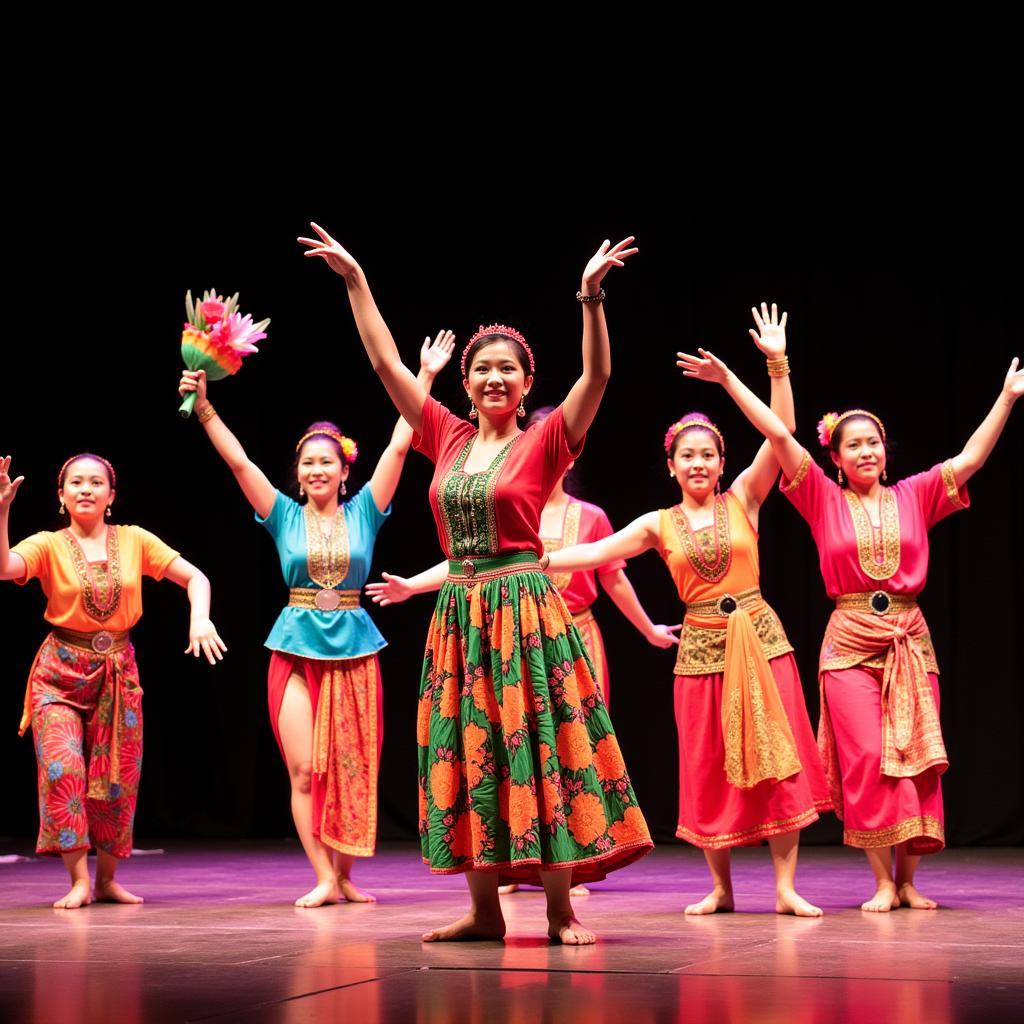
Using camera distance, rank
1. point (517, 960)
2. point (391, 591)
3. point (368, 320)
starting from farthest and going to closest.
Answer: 1. point (391, 591)
2. point (368, 320)
3. point (517, 960)

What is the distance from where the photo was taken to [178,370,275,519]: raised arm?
4.98 metres

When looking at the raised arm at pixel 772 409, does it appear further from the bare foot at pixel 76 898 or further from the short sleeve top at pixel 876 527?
the bare foot at pixel 76 898

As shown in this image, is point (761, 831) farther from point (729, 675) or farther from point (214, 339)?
point (214, 339)

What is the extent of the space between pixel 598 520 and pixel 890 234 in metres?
2.25

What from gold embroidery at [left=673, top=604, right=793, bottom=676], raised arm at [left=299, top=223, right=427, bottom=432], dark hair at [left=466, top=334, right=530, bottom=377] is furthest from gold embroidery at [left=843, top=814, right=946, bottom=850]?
raised arm at [left=299, top=223, right=427, bottom=432]

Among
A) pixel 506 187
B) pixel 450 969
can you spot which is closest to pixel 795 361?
pixel 506 187

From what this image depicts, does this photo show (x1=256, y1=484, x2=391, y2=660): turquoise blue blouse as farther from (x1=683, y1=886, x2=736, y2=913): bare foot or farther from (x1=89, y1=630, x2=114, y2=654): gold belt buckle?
(x1=683, y1=886, x2=736, y2=913): bare foot

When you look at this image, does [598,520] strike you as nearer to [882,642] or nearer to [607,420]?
[882,642]

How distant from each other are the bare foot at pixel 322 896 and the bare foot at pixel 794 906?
1372 mm

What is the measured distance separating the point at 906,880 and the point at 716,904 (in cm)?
58

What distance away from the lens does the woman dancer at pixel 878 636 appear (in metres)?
4.49

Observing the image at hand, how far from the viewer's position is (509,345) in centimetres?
370

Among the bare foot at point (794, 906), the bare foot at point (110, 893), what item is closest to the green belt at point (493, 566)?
the bare foot at point (794, 906)

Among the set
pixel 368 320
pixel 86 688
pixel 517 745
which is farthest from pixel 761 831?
pixel 86 688
